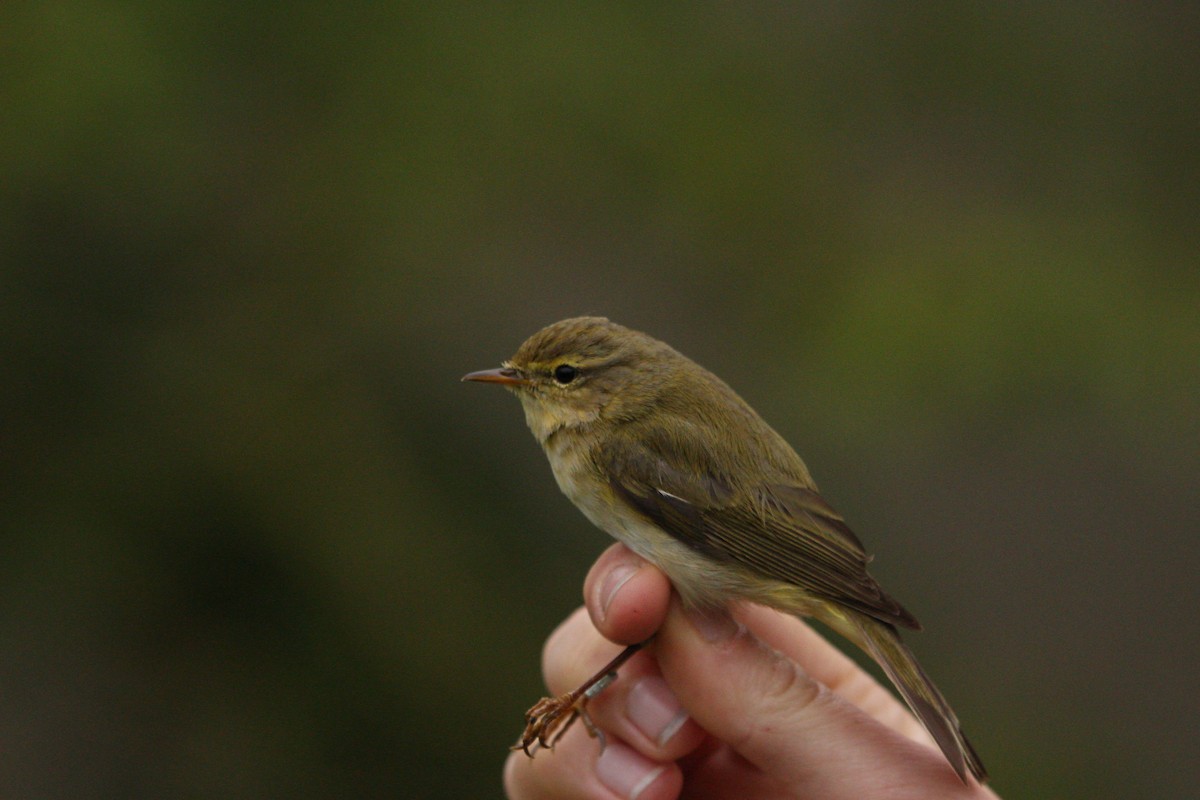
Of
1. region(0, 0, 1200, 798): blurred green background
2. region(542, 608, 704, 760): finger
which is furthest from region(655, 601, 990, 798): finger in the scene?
region(0, 0, 1200, 798): blurred green background

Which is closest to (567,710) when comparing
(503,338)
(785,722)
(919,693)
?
(785,722)

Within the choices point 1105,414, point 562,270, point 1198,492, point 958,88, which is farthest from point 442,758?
point 958,88

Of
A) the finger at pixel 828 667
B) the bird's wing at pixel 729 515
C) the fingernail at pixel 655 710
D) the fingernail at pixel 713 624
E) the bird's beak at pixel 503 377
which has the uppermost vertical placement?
the bird's beak at pixel 503 377

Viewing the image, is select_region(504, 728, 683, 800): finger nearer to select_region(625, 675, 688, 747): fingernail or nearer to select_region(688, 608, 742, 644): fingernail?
select_region(625, 675, 688, 747): fingernail

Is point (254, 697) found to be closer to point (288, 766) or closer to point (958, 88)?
point (288, 766)

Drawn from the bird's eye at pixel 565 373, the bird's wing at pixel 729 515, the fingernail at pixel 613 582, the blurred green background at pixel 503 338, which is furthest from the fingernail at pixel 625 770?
the blurred green background at pixel 503 338

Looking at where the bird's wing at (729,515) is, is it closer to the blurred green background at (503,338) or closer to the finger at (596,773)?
the finger at (596,773)

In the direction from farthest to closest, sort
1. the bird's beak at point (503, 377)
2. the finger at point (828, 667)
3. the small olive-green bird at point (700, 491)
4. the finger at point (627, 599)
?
the finger at point (828, 667) < the bird's beak at point (503, 377) < the small olive-green bird at point (700, 491) < the finger at point (627, 599)
